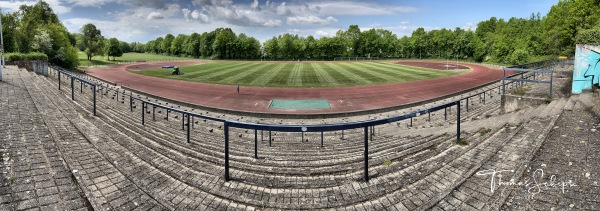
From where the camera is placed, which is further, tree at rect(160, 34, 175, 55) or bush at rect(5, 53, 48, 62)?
tree at rect(160, 34, 175, 55)

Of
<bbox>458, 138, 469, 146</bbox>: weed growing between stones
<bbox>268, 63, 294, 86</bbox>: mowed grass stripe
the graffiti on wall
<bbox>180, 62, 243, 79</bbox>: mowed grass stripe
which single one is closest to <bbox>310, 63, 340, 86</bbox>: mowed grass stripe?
<bbox>268, 63, 294, 86</bbox>: mowed grass stripe

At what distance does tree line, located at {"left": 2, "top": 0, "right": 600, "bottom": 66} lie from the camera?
44.5 metres

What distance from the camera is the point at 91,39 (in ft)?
334

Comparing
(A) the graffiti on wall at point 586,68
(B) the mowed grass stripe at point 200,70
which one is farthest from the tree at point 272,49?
(A) the graffiti on wall at point 586,68

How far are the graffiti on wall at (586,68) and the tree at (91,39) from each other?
314ft

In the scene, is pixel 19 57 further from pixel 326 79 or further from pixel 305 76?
pixel 326 79

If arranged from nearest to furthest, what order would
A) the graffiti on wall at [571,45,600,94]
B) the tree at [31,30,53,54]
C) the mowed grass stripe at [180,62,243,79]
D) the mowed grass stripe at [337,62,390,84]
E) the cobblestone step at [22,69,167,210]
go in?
the cobblestone step at [22,69,167,210] < the graffiti on wall at [571,45,600,94] < the mowed grass stripe at [337,62,390,84] < the tree at [31,30,53,54] < the mowed grass stripe at [180,62,243,79]

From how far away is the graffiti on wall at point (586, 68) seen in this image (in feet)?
33.2

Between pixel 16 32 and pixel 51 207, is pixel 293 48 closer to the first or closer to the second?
pixel 16 32

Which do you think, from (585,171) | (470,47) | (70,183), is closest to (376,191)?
(585,171)

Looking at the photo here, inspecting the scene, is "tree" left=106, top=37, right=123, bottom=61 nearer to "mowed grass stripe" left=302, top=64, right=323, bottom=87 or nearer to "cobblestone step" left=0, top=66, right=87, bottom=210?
"mowed grass stripe" left=302, top=64, right=323, bottom=87

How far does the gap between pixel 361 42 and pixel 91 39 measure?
3589 inches

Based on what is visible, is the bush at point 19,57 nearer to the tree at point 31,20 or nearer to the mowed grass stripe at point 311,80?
the tree at point 31,20

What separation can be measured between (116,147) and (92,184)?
201cm
